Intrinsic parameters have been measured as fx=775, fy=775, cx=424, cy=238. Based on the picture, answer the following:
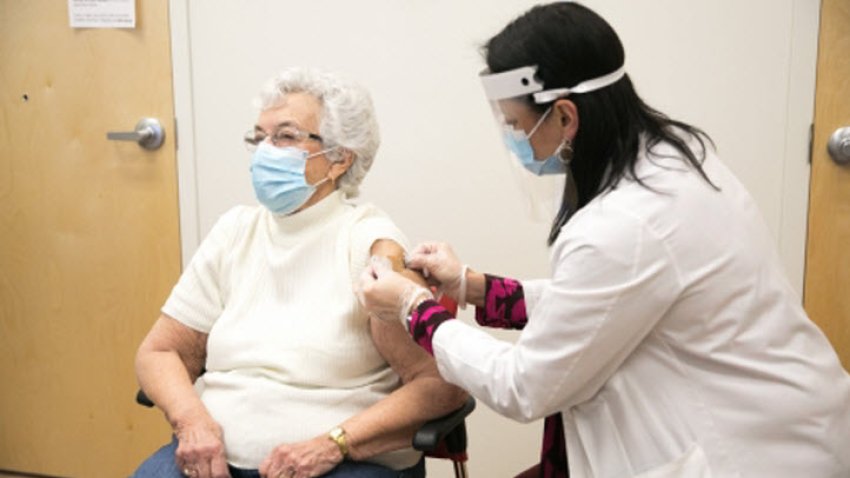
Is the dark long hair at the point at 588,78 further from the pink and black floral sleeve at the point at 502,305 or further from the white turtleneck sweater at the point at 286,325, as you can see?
the white turtleneck sweater at the point at 286,325

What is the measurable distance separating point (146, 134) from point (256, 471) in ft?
4.37

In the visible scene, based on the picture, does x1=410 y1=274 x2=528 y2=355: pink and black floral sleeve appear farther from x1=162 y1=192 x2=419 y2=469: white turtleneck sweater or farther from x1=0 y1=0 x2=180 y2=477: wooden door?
x1=0 y1=0 x2=180 y2=477: wooden door

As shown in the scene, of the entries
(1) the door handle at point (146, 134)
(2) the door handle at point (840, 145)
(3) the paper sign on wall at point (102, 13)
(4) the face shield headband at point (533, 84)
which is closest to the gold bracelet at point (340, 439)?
(4) the face shield headband at point (533, 84)

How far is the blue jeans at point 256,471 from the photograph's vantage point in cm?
154

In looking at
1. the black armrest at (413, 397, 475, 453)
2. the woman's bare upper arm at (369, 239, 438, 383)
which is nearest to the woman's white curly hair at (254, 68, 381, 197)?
the woman's bare upper arm at (369, 239, 438, 383)

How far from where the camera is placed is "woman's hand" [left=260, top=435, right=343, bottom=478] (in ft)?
4.88

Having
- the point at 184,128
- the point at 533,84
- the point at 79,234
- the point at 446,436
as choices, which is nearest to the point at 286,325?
the point at 446,436

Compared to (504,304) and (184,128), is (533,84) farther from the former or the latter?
(184,128)

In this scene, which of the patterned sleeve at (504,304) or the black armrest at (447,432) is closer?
the black armrest at (447,432)

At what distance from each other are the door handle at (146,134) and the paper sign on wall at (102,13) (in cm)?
31

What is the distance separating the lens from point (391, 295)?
141 centimetres

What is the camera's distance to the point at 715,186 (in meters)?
1.23

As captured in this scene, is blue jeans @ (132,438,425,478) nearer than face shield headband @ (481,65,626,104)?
No

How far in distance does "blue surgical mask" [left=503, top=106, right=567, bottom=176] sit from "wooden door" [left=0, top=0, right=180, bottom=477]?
1.48 m
